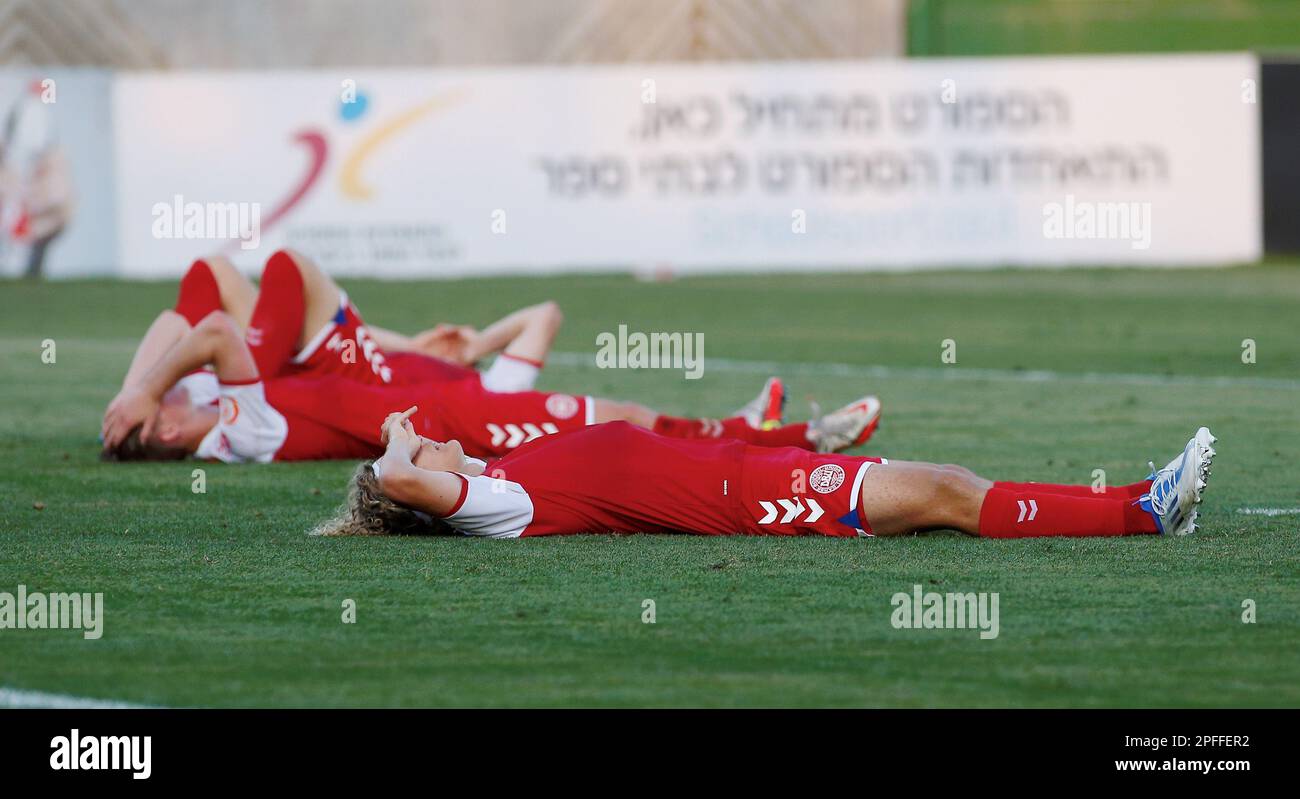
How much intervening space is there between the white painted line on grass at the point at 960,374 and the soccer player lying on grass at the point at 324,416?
405 cm

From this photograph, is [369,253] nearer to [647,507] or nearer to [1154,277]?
[1154,277]

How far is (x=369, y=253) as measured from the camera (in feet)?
80.9

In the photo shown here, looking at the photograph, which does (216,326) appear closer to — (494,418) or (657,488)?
(494,418)

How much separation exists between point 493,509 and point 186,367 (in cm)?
Result: 266

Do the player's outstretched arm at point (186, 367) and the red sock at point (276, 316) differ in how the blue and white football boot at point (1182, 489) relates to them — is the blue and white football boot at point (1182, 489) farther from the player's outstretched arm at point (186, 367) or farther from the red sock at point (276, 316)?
the red sock at point (276, 316)

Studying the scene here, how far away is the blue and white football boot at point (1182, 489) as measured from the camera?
6.44m

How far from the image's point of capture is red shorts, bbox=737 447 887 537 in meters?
6.91

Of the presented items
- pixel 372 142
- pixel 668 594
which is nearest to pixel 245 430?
pixel 668 594

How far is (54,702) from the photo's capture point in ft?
16.6

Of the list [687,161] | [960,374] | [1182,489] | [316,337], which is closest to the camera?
[1182,489]

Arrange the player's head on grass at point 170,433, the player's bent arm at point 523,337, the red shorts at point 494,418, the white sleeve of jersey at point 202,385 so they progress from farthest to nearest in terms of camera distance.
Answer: the player's bent arm at point 523,337 → the white sleeve of jersey at point 202,385 → the player's head on grass at point 170,433 → the red shorts at point 494,418

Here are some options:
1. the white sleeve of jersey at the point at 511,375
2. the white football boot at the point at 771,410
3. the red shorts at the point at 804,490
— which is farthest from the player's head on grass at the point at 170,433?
the red shorts at the point at 804,490

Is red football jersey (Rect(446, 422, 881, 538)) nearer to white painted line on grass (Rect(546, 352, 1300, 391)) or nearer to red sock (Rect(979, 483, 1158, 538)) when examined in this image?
red sock (Rect(979, 483, 1158, 538))
